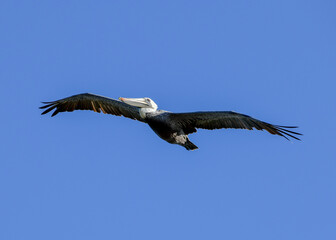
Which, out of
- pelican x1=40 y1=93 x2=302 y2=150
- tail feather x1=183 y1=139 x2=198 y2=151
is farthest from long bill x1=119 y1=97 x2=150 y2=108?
tail feather x1=183 y1=139 x2=198 y2=151

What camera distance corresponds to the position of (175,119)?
12938 mm

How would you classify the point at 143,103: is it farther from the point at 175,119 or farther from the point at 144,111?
the point at 175,119

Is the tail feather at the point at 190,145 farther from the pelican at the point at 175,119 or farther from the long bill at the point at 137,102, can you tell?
the long bill at the point at 137,102

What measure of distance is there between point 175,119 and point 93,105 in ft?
8.94

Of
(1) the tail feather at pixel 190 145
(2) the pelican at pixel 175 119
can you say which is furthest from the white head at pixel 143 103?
(1) the tail feather at pixel 190 145

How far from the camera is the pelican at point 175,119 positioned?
1229cm

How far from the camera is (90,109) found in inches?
583

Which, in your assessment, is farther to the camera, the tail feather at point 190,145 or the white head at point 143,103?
the white head at point 143,103

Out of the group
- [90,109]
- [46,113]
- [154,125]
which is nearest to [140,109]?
[154,125]

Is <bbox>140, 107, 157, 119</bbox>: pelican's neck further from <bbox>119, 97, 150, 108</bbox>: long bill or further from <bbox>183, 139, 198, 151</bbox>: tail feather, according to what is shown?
<bbox>183, 139, 198, 151</bbox>: tail feather

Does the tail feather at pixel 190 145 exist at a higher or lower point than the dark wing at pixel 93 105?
lower

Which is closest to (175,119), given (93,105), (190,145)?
(190,145)

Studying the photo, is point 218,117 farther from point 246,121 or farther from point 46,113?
point 46,113

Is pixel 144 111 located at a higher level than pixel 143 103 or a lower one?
lower
